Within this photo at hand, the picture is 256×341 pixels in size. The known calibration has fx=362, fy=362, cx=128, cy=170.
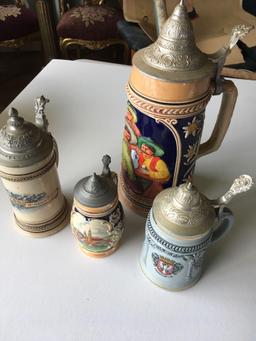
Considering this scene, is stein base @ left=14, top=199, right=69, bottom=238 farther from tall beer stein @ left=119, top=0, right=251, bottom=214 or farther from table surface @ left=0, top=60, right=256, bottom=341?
tall beer stein @ left=119, top=0, right=251, bottom=214

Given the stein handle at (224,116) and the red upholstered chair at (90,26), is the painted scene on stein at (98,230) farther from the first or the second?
the red upholstered chair at (90,26)

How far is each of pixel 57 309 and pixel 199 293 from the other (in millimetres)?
187

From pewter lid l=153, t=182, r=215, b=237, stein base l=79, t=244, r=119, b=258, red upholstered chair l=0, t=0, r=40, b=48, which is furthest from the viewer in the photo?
red upholstered chair l=0, t=0, r=40, b=48

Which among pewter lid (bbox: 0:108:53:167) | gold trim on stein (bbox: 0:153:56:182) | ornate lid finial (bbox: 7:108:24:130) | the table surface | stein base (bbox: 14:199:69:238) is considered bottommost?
the table surface

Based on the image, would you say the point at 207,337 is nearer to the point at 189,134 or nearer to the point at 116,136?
the point at 189,134

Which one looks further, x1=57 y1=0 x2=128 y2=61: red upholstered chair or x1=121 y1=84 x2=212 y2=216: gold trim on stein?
x1=57 y1=0 x2=128 y2=61: red upholstered chair

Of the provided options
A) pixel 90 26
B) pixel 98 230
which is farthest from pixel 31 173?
pixel 90 26

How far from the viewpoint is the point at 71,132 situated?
713 millimetres

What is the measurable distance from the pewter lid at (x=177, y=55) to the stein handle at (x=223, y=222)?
161 mm

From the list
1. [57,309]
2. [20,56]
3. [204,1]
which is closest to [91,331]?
[57,309]

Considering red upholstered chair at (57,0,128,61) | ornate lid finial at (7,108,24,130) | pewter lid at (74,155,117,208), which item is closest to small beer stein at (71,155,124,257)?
pewter lid at (74,155,117,208)

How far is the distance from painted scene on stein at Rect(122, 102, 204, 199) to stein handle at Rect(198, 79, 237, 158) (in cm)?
5

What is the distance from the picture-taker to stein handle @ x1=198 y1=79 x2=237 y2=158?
0.48m

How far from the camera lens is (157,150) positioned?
48 centimetres
